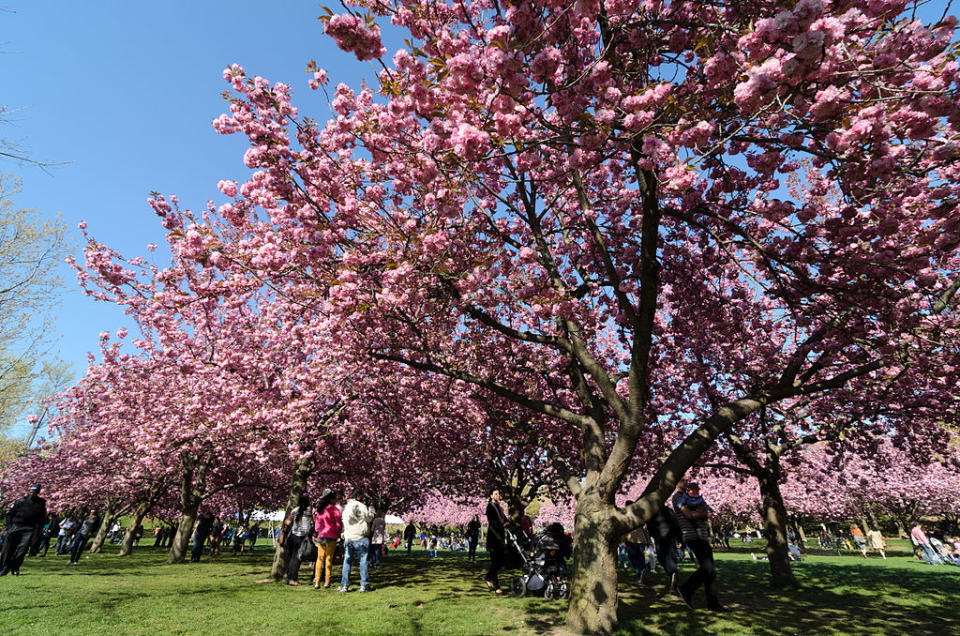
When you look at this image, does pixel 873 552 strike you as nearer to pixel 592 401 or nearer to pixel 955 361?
pixel 955 361

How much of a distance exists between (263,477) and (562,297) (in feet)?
74.6

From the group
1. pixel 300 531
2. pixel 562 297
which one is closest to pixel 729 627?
pixel 562 297

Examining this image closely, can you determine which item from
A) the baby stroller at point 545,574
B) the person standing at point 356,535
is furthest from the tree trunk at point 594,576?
the person standing at point 356,535

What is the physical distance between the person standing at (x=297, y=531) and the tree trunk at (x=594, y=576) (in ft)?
24.2

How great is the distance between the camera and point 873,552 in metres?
31.8

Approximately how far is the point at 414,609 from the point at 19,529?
10610 mm

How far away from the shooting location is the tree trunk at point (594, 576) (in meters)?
6.24

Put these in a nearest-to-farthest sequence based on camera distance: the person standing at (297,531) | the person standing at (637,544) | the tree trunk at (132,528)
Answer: the person standing at (297,531) < the person standing at (637,544) < the tree trunk at (132,528)

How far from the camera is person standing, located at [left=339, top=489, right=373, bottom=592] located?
33.6 ft

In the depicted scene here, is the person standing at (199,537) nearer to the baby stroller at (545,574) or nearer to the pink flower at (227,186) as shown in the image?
the baby stroller at (545,574)

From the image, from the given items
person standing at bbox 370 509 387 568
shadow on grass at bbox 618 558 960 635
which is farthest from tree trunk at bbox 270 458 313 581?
shadow on grass at bbox 618 558 960 635

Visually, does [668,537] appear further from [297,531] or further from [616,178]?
[297,531]

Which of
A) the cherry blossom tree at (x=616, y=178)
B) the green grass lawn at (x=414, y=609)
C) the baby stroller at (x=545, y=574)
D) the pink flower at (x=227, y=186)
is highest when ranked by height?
the pink flower at (x=227, y=186)

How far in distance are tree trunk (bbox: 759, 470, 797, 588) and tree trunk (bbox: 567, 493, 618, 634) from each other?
23.3 feet
